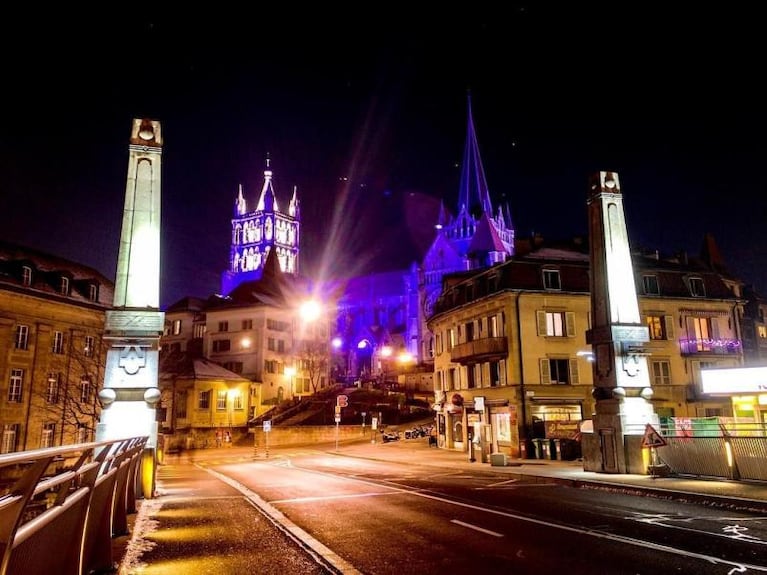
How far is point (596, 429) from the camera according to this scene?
2033 cm

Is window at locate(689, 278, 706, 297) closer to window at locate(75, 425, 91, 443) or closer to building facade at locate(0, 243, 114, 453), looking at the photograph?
building facade at locate(0, 243, 114, 453)

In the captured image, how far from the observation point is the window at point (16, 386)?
39906 mm

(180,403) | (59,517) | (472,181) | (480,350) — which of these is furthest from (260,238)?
(59,517)

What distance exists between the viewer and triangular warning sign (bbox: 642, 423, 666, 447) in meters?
18.4

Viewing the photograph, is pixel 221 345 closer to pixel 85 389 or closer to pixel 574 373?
pixel 85 389

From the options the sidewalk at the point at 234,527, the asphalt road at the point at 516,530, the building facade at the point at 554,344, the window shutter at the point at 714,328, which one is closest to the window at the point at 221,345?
the building facade at the point at 554,344

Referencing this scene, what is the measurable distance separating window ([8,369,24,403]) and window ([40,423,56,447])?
301 cm

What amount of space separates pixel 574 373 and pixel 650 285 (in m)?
8.79

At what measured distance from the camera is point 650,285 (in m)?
39.0

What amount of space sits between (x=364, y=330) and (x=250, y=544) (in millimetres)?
101430

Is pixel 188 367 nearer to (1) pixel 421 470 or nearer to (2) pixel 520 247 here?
(2) pixel 520 247

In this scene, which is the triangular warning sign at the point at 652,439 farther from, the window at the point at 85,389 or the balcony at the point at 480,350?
the window at the point at 85,389

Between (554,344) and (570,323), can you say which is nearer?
(554,344)

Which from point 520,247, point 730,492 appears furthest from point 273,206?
point 730,492
